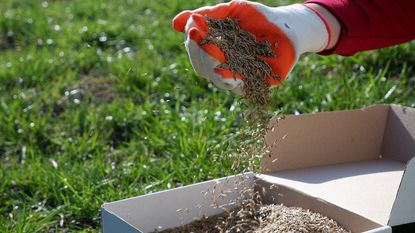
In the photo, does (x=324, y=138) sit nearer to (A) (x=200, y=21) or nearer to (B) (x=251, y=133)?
(B) (x=251, y=133)

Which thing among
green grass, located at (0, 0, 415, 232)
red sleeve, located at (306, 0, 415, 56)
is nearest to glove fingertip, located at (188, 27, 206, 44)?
green grass, located at (0, 0, 415, 232)

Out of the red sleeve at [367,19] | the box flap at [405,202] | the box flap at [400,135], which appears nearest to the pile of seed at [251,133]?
the box flap at [405,202]

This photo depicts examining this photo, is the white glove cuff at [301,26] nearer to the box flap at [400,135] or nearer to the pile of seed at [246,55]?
the pile of seed at [246,55]

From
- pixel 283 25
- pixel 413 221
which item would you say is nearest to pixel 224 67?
pixel 283 25

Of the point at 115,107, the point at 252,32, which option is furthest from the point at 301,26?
the point at 115,107

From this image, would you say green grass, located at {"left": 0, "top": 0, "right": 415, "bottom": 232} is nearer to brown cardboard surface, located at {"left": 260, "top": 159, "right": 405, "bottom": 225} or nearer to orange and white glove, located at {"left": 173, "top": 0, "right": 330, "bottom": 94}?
orange and white glove, located at {"left": 173, "top": 0, "right": 330, "bottom": 94}

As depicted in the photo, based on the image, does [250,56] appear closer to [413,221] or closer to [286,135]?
[286,135]

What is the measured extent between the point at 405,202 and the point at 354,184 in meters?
0.27

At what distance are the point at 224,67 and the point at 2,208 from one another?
3.12ft

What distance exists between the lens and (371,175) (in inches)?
72.7

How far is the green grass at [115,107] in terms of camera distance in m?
2.16

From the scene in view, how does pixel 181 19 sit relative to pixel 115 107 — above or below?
above

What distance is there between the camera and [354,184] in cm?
175

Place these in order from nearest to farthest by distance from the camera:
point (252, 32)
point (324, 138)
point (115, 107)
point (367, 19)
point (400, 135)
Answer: point (252, 32)
point (367, 19)
point (324, 138)
point (400, 135)
point (115, 107)
